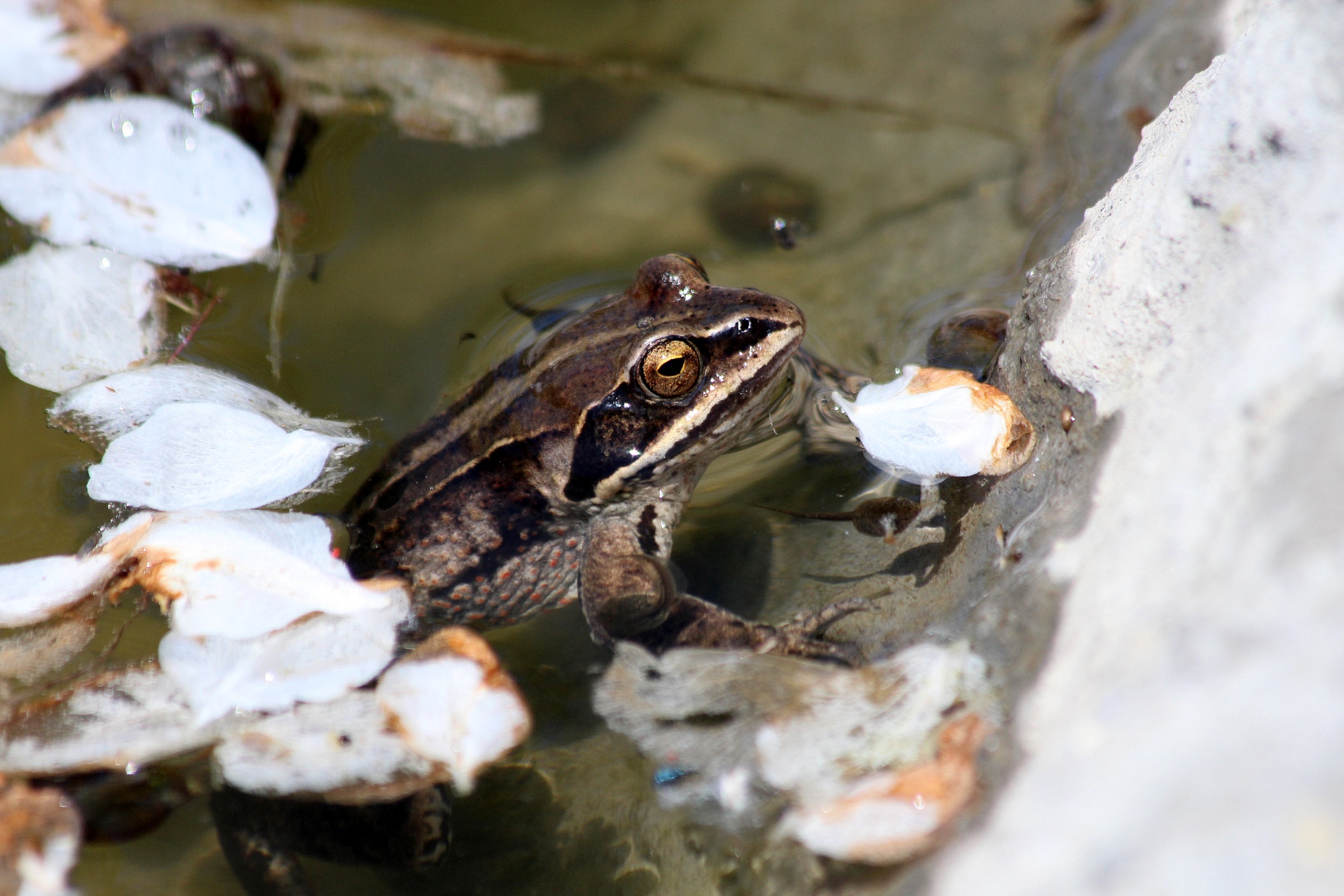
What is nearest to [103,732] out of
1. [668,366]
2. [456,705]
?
[456,705]

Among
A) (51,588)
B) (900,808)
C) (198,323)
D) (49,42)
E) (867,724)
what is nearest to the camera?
(900,808)

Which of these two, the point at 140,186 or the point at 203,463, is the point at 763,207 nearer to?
the point at 140,186

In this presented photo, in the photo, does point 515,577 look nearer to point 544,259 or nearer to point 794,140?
point 544,259

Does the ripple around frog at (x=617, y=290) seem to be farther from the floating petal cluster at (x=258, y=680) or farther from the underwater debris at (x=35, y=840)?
the floating petal cluster at (x=258, y=680)

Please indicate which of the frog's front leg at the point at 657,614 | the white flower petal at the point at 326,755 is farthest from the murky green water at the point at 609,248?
the white flower petal at the point at 326,755

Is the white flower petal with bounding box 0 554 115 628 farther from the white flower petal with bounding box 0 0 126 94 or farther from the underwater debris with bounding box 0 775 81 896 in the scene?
the white flower petal with bounding box 0 0 126 94

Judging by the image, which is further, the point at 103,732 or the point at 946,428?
the point at 946,428
